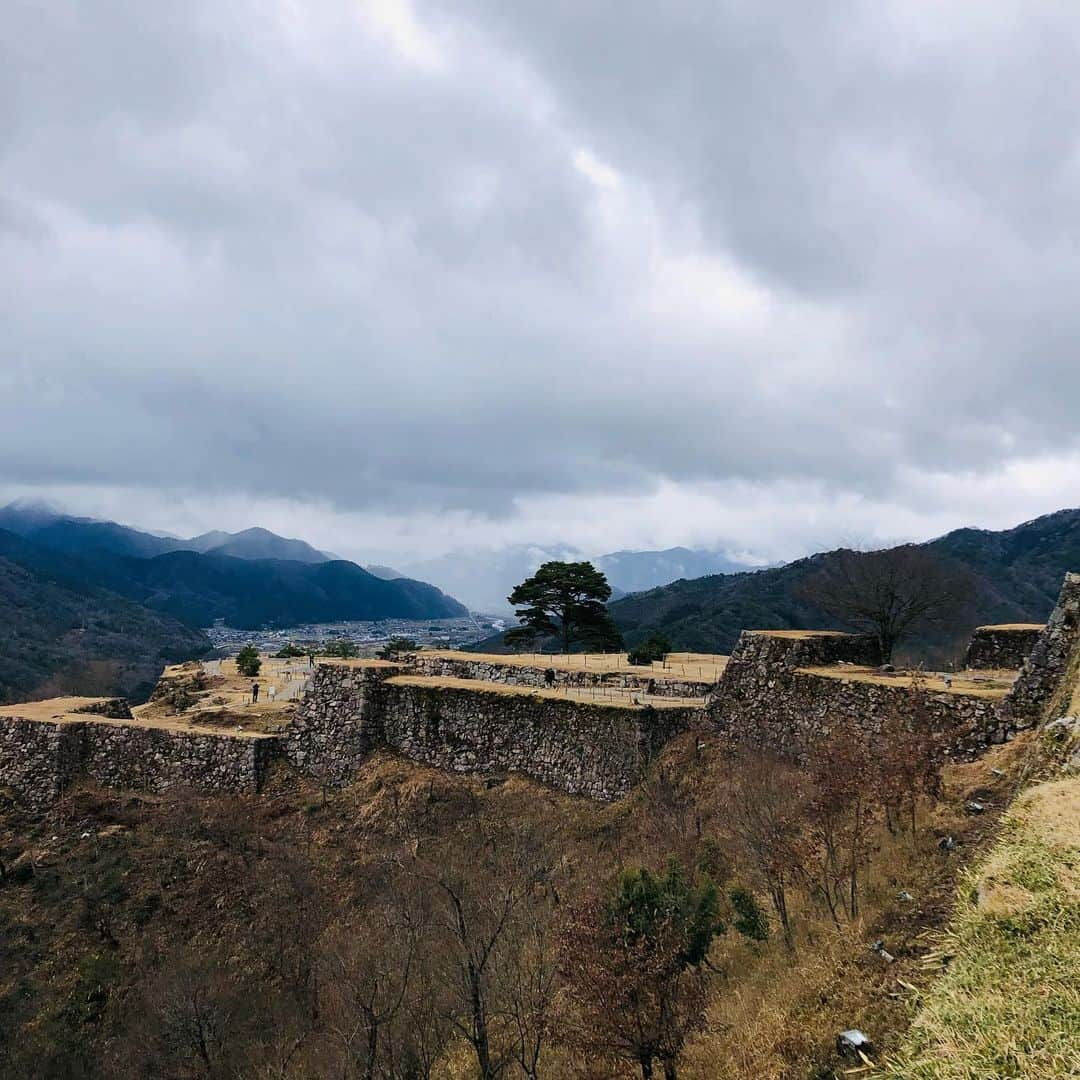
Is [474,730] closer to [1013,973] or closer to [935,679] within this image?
[935,679]

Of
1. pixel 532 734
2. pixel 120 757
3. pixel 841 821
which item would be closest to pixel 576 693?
pixel 532 734

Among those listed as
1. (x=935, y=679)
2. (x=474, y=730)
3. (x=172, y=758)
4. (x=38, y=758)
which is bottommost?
(x=38, y=758)

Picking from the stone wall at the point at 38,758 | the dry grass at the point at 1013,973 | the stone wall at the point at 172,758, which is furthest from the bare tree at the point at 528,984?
the stone wall at the point at 38,758

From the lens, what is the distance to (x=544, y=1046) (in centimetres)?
1258

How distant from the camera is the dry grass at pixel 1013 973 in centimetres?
432

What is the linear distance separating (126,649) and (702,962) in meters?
165

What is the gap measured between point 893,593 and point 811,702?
1005 cm

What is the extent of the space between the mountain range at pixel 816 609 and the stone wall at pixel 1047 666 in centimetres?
4439

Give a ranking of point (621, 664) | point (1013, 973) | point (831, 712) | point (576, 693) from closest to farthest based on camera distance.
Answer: point (1013, 973), point (831, 712), point (576, 693), point (621, 664)

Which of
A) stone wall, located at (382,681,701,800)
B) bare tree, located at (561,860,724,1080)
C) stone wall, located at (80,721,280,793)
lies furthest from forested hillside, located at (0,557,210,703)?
bare tree, located at (561,860,724,1080)

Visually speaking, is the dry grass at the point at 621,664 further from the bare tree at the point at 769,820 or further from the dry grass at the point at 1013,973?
the dry grass at the point at 1013,973

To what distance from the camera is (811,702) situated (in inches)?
Answer: 727

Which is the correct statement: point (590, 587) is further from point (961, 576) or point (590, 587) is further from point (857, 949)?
point (857, 949)

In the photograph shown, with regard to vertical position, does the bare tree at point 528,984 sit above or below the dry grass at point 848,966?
below
